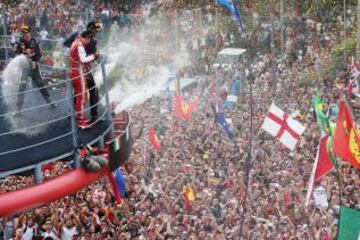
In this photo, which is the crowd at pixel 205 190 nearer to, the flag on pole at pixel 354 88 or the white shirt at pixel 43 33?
the flag on pole at pixel 354 88

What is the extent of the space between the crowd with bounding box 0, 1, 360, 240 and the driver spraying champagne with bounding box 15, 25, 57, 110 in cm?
153

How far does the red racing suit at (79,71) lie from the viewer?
7777 millimetres

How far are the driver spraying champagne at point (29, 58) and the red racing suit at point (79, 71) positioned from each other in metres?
0.79

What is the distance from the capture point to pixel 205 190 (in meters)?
14.9

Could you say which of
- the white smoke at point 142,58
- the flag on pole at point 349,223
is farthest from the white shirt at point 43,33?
the flag on pole at point 349,223

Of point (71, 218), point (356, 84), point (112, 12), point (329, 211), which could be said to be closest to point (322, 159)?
point (329, 211)

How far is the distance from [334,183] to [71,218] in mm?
5406

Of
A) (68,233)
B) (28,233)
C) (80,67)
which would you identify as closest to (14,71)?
(80,67)

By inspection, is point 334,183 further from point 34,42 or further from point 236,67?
point 236,67

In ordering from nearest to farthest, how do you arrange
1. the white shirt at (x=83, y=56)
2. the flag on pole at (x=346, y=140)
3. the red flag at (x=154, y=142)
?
the white shirt at (x=83, y=56), the flag on pole at (x=346, y=140), the red flag at (x=154, y=142)

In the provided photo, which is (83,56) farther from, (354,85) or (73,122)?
(354,85)

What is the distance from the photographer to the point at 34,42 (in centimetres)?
864

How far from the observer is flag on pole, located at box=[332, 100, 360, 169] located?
11.7m

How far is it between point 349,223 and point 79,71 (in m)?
3.40
